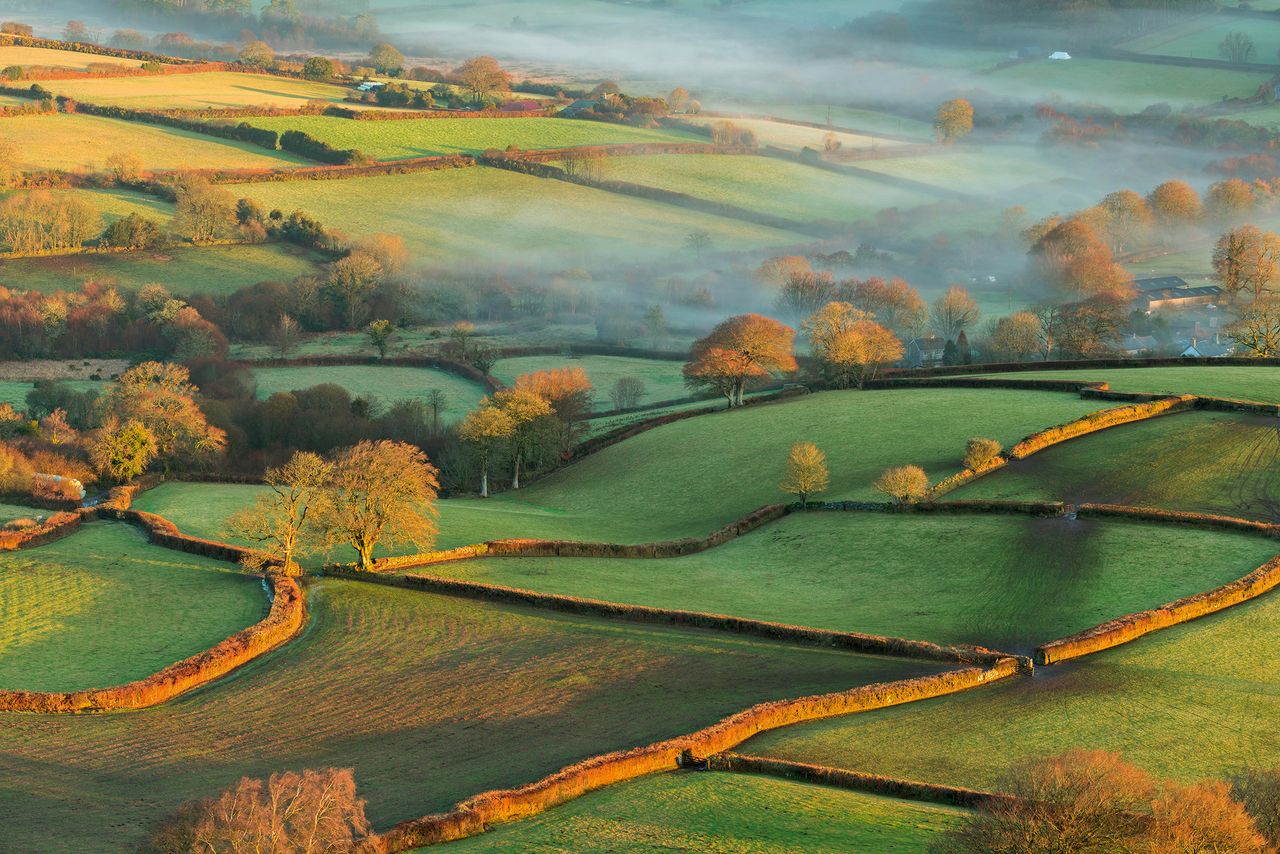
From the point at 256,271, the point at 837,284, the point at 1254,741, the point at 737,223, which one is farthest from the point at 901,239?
the point at 1254,741

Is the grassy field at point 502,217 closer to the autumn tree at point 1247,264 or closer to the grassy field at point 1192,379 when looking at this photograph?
the autumn tree at point 1247,264

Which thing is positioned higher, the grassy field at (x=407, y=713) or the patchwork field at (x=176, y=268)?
the patchwork field at (x=176, y=268)

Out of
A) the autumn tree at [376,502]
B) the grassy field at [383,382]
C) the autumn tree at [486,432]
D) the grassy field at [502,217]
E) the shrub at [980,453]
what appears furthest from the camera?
the grassy field at [502,217]

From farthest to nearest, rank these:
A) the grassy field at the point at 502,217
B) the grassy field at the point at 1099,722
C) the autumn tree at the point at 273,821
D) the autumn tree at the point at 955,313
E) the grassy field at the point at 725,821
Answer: the grassy field at the point at 502,217 → the autumn tree at the point at 955,313 → the grassy field at the point at 1099,722 → the grassy field at the point at 725,821 → the autumn tree at the point at 273,821

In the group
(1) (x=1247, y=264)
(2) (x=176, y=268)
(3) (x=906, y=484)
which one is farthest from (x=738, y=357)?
(2) (x=176, y=268)

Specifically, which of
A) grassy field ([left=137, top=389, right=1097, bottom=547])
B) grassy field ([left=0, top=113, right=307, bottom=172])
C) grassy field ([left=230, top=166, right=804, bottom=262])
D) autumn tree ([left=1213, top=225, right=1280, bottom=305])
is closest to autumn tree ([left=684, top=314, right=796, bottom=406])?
grassy field ([left=137, top=389, right=1097, bottom=547])

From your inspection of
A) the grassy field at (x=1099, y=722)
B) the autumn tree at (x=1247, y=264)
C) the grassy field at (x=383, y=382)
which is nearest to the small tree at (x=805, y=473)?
the grassy field at (x=1099, y=722)
